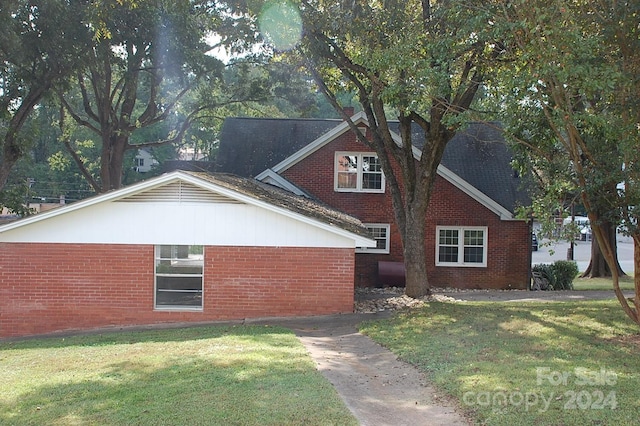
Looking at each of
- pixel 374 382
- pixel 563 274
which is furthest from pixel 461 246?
pixel 374 382

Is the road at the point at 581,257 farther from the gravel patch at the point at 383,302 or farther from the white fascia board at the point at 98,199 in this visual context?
the white fascia board at the point at 98,199

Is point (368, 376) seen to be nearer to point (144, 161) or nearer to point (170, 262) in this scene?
point (170, 262)

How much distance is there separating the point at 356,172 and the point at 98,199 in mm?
12072

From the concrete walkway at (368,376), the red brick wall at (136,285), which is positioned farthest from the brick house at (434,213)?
the concrete walkway at (368,376)

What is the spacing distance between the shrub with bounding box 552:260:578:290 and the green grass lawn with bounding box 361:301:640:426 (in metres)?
9.75

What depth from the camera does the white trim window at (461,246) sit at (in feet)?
79.5

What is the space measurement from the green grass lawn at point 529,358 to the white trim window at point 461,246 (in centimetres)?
853

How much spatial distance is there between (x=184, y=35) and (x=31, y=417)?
1900 centimetres

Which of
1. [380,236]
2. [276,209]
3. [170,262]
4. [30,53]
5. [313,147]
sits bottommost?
[170,262]

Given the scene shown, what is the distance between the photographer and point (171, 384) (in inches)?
329

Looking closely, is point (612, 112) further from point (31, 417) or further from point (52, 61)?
point (52, 61)

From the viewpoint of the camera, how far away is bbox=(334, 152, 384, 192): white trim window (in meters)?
24.6

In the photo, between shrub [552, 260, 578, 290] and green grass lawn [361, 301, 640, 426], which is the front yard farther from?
shrub [552, 260, 578, 290]

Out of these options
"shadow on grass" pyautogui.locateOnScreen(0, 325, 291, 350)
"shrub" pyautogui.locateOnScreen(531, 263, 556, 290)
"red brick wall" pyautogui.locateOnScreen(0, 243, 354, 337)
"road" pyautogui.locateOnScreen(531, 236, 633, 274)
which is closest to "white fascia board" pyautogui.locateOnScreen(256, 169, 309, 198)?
"red brick wall" pyautogui.locateOnScreen(0, 243, 354, 337)
